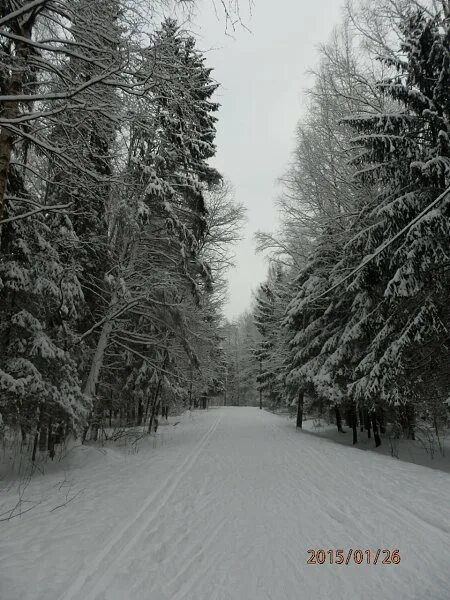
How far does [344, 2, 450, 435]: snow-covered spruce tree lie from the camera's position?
7.62 metres

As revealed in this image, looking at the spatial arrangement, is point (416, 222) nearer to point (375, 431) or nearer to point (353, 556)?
point (353, 556)

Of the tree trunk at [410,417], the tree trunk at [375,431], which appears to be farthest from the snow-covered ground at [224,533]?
the tree trunk at [375,431]

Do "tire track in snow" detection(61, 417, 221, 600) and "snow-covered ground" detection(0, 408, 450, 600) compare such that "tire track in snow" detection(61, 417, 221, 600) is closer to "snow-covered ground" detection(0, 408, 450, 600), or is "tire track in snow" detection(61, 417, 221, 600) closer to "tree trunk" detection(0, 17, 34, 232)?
"snow-covered ground" detection(0, 408, 450, 600)

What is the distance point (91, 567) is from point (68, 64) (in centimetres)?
586

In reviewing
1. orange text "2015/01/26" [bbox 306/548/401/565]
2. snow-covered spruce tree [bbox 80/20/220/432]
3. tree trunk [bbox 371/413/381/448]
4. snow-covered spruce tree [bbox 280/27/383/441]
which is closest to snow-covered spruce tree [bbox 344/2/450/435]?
snow-covered spruce tree [bbox 280/27/383/441]

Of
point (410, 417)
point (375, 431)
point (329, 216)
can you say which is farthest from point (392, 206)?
point (375, 431)

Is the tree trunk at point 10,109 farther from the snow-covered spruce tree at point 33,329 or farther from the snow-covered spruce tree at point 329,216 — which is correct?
the snow-covered spruce tree at point 329,216

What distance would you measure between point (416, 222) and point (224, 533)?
6730mm

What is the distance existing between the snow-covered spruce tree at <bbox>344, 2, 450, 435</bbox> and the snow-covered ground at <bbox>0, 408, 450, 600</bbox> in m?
2.13

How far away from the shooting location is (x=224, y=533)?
4.29 m

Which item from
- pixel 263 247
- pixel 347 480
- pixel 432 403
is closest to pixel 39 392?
pixel 347 480

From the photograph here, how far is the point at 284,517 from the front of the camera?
15.8ft

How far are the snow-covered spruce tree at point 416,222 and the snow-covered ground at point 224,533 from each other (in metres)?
2.13

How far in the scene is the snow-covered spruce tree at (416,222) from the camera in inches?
300
